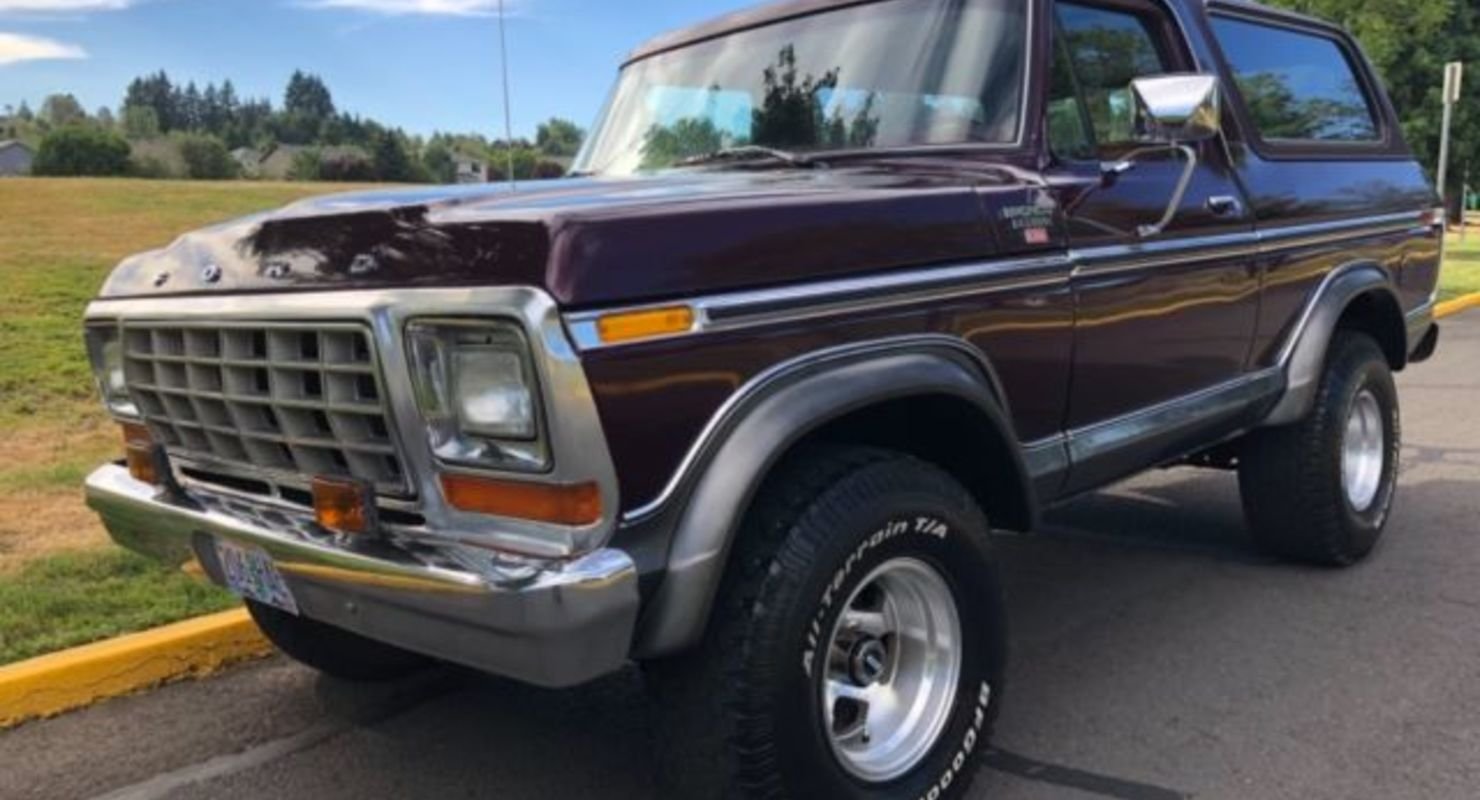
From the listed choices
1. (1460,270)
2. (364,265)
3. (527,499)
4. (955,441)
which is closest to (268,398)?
(364,265)

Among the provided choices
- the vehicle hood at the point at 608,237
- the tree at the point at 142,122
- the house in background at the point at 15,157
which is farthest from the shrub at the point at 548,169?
the tree at the point at 142,122

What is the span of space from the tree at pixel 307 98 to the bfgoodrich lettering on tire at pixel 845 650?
632 inches

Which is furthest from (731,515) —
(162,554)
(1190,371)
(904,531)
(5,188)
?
(5,188)

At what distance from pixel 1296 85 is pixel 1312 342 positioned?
1.09 meters

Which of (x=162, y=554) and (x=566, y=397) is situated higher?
(x=566, y=397)

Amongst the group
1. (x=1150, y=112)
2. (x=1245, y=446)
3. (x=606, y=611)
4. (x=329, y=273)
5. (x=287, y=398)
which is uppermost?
(x=1150, y=112)

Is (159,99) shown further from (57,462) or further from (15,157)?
(57,462)

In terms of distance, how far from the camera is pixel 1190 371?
13.9 ft

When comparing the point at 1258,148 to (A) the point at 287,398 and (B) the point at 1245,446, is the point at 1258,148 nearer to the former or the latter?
(B) the point at 1245,446

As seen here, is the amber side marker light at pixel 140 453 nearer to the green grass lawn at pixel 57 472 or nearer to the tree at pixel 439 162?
the green grass lawn at pixel 57 472

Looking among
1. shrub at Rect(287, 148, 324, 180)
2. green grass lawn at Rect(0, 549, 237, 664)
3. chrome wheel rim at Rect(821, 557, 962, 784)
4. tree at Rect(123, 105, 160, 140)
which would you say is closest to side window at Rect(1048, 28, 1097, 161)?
chrome wheel rim at Rect(821, 557, 962, 784)

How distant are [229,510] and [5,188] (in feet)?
74.6

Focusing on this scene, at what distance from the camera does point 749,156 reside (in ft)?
13.1

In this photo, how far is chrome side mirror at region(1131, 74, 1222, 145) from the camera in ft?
11.9
